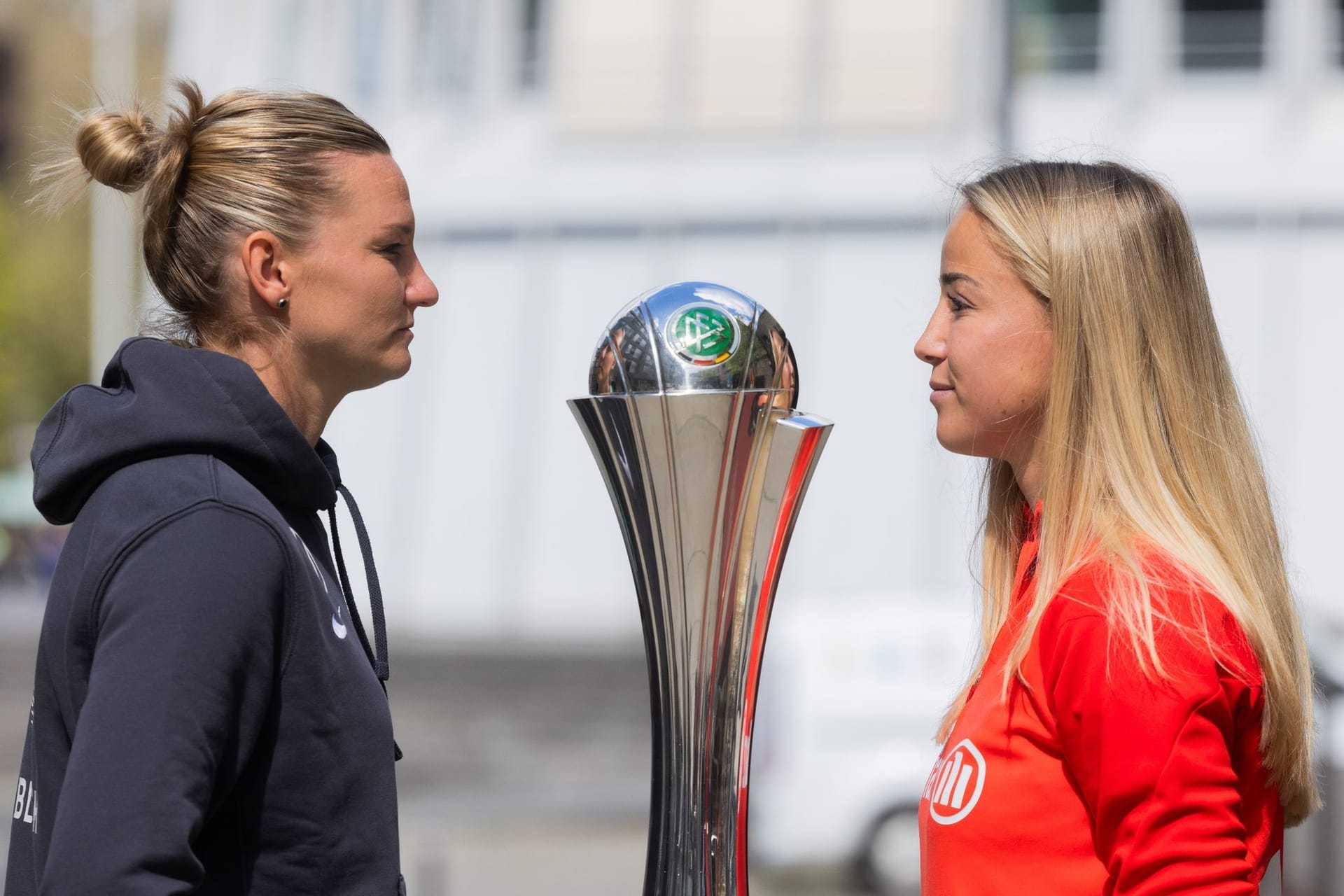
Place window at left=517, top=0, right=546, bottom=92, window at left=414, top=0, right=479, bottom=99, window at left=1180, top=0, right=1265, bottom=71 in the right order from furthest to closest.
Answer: window at left=414, top=0, right=479, bottom=99
window at left=517, top=0, right=546, bottom=92
window at left=1180, top=0, right=1265, bottom=71

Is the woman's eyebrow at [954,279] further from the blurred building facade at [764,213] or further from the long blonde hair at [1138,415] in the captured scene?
the blurred building facade at [764,213]

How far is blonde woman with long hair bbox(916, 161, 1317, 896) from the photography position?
1.53 metres

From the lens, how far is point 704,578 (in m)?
1.73

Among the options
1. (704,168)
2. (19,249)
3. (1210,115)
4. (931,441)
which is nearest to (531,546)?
(704,168)

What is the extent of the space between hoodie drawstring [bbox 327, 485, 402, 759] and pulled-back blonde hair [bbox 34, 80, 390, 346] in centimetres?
31

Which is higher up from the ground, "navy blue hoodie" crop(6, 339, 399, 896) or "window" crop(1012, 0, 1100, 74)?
"window" crop(1012, 0, 1100, 74)

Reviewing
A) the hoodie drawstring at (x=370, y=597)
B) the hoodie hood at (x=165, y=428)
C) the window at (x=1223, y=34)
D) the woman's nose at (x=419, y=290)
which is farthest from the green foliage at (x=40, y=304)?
the hoodie hood at (x=165, y=428)

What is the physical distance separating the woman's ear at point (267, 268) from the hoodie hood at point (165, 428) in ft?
0.38

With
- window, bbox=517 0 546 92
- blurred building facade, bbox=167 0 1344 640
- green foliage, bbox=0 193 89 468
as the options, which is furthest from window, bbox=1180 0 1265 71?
green foliage, bbox=0 193 89 468

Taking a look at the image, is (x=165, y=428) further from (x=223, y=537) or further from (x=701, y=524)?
(x=701, y=524)

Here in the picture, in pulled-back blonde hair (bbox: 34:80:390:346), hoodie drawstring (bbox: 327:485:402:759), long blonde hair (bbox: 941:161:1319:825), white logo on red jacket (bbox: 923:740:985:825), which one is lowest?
white logo on red jacket (bbox: 923:740:985:825)

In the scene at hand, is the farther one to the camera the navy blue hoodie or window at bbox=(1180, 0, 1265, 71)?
window at bbox=(1180, 0, 1265, 71)

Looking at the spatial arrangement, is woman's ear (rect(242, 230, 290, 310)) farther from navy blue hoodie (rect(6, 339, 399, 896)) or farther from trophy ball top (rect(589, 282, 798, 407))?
trophy ball top (rect(589, 282, 798, 407))

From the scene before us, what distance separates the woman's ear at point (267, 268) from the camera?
171cm
